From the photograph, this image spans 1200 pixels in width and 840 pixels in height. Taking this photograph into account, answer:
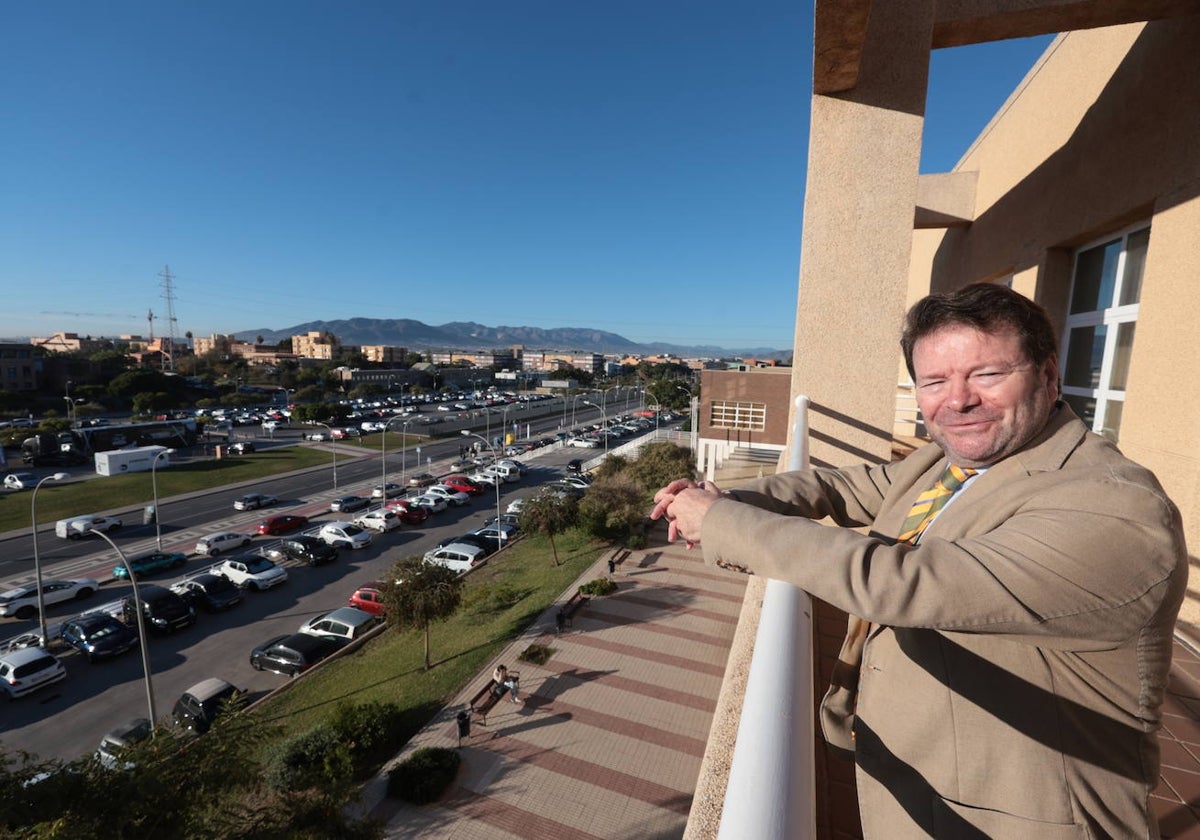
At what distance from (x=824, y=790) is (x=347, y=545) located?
22434 mm

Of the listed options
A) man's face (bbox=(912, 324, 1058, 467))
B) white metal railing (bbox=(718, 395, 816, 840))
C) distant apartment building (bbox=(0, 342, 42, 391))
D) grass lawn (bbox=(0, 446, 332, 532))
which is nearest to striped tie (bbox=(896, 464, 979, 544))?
man's face (bbox=(912, 324, 1058, 467))

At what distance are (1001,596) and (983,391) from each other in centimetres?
54

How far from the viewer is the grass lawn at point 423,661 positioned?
11.2 meters

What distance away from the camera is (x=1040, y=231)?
580 centimetres

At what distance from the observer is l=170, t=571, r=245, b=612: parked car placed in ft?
53.1

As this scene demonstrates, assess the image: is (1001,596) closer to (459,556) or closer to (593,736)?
(593,736)

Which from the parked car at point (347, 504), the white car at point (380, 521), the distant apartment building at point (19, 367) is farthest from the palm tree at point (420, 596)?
the distant apartment building at point (19, 367)

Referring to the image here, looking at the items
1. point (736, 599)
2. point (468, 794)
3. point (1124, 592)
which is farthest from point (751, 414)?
point (1124, 592)

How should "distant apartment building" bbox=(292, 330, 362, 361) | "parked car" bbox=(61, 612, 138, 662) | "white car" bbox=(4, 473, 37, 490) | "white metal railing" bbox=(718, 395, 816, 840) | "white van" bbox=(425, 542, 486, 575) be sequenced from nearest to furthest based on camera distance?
"white metal railing" bbox=(718, 395, 816, 840)
"parked car" bbox=(61, 612, 138, 662)
"white van" bbox=(425, 542, 486, 575)
"white car" bbox=(4, 473, 37, 490)
"distant apartment building" bbox=(292, 330, 362, 361)

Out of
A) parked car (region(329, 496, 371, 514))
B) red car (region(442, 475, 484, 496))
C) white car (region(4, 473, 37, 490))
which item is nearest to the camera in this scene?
parked car (region(329, 496, 371, 514))

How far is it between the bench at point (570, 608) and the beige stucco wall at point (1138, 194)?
11.4m

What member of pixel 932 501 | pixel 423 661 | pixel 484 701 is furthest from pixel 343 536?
pixel 932 501

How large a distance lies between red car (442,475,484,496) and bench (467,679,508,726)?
63.4 feet

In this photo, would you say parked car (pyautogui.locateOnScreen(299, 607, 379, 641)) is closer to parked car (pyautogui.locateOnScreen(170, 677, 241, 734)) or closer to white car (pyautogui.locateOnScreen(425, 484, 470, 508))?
parked car (pyautogui.locateOnScreen(170, 677, 241, 734))
